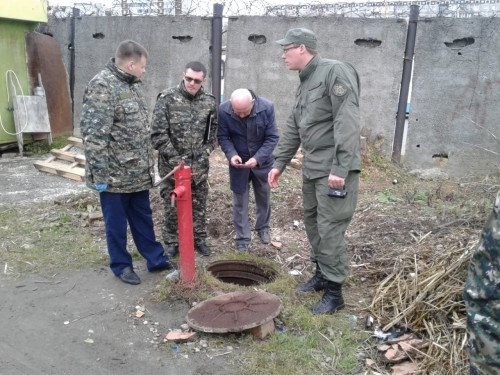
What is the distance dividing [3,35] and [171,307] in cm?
665

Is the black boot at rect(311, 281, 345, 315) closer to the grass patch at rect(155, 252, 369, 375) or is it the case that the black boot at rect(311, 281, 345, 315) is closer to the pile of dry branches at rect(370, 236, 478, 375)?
the grass patch at rect(155, 252, 369, 375)

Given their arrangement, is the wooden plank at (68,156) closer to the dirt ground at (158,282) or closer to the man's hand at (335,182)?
the dirt ground at (158,282)

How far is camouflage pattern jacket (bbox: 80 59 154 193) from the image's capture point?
12.2 feet

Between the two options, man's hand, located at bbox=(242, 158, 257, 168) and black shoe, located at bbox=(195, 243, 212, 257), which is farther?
black shoe, located at bbox=(195, 243, 212, 257)

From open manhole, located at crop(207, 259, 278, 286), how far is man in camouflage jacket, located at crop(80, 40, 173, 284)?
30.4 inches

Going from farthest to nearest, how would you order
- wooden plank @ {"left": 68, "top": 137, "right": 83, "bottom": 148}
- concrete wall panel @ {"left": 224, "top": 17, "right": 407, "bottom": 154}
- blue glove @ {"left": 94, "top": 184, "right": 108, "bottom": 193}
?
wooden plank @ {"left": 68, "top": 137, "right": 83, "bottom": 148} < concrete wall panel @ {"left": 224, "top": 17, "right": 407, "bottom": 154} < blue glove @ {"left": 94, "top": 184, "right": 108, "bottom": 193}

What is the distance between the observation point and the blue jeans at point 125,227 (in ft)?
13.0

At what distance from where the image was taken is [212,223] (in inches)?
216

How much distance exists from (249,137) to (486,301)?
332 centimetres

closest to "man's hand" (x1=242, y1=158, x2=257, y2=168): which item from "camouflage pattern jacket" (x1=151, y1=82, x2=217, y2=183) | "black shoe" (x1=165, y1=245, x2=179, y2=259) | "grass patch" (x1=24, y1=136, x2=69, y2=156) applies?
"camouflage pattern jacket" (x1=151, y1=82, x2=217, y2=183)

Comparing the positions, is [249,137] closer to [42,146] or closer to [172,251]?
[172,251]

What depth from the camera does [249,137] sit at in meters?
4.66

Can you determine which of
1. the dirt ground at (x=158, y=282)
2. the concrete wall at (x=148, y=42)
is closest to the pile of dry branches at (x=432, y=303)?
the dirt ground at (x=158, y=282)

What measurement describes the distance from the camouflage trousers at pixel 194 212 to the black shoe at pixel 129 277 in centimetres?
59
